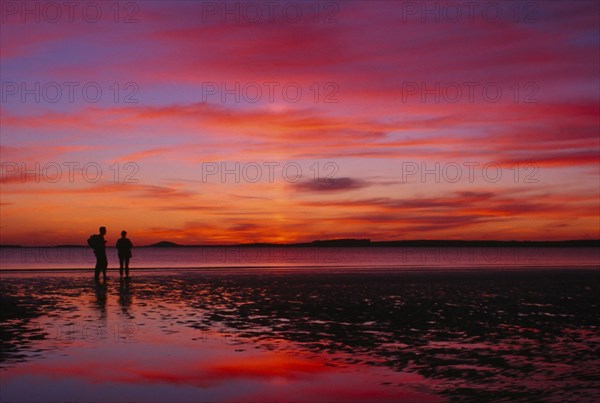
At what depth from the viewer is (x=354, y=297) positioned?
26.0 meters

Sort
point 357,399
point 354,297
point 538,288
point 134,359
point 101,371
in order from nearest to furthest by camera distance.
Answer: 1. point 357,399
2. point 101,371
3. point 134,359
4. point 354,297
5. point 538,288

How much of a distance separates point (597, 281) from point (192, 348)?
29470 mm

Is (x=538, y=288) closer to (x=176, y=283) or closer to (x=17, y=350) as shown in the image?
(x=176, y=283)

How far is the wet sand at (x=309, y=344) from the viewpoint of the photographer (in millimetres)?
10617

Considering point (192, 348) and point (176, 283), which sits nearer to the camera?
Result: point (192, 348)

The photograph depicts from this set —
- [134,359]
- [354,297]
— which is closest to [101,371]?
[134,359]

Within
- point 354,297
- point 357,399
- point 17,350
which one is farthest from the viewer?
point 354,297

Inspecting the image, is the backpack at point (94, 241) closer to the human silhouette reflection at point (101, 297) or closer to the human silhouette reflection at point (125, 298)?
the human silhouette reflection at point (101, 297)

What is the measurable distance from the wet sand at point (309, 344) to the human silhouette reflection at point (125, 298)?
7 centimetres

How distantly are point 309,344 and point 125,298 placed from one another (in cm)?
1228

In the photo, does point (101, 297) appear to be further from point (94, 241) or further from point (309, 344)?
point (309, 344)

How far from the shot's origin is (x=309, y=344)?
14.7 m

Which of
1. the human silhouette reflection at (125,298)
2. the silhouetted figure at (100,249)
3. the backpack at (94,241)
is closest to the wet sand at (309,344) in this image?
the human silhouette reflection at (125,298)

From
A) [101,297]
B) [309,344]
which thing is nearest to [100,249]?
[101,297]
